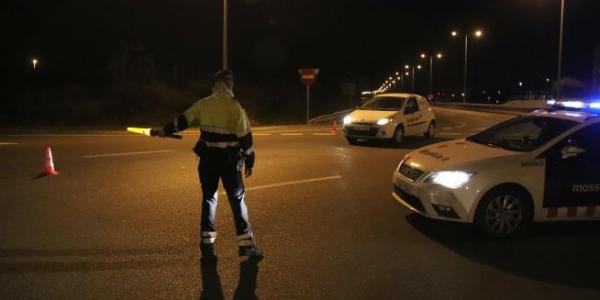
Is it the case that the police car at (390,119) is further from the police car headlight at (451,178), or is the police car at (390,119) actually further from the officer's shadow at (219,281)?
the officer's shadow at (219,281)

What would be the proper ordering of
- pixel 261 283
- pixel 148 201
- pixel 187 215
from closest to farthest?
pixel 261 283 < pixel 187 215 < pixel 148 201

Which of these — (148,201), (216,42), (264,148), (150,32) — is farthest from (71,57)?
(148,201)

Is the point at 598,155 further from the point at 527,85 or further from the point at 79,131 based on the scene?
the point at 527,85

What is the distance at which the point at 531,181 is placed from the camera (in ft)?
22.2

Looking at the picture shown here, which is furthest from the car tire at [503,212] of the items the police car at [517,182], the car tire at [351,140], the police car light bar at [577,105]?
the car tire at [351,140]

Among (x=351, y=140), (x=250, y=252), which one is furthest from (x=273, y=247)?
(x=351, y=140)

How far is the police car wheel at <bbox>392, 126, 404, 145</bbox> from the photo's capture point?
1680cm

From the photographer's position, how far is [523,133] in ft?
28.1

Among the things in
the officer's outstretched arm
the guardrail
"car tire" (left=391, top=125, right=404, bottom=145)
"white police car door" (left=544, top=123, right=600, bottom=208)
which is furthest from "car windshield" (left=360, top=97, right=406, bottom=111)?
the guardrail

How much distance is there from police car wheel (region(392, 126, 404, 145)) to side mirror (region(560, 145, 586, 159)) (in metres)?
9.86

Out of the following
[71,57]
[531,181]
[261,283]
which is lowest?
[261,283]

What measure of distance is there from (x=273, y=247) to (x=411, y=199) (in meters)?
1.82

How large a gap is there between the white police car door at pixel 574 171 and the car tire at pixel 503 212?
11.4 inches

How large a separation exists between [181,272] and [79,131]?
18.6 meters
